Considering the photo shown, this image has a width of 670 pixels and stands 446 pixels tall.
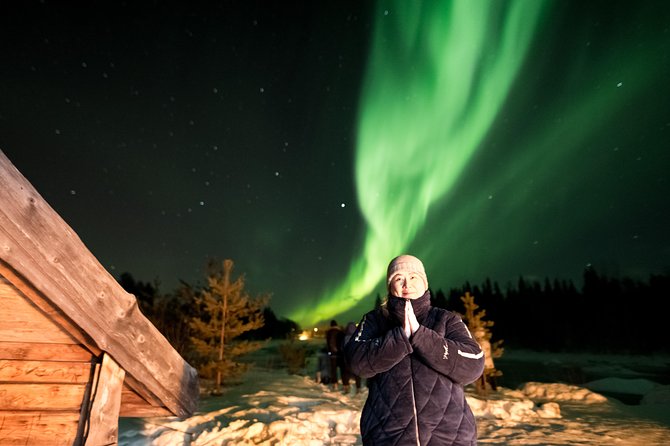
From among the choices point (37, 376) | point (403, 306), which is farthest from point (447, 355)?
point (37, 376)

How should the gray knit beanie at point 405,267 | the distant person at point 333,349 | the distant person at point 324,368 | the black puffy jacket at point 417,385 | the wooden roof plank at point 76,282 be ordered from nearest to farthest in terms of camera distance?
1. the wooden roof plank at point 76,282
2. the black puffy jacket at point 417,385
3. the gray knit beanie at point 405,267
4. the distant person at point 333,349
5. the distant person at point 324,368

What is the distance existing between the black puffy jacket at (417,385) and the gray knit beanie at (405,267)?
11.9 inches

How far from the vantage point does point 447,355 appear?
187 cm

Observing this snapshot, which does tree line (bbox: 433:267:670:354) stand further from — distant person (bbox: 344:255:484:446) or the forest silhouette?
distant person (bbox: 344:255:484:446)

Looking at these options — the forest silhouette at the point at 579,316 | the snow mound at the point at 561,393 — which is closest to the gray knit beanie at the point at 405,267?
the snow mound at the point at 561,393

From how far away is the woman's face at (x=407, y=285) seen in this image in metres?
2.05

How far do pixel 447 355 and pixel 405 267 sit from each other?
560 millimetres

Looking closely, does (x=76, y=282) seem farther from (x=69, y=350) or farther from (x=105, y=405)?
(x=105, y=405)

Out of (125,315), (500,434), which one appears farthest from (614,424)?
(125,315)

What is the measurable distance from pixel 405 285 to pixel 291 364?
13466 millimetres

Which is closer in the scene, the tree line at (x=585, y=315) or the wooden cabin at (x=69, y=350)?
the wooden cabin at (x=69, y=350)

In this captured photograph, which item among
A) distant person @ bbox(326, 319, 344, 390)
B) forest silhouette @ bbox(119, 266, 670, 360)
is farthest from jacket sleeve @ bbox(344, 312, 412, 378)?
forest silhouette @ bbox(119, 266, 670, 360)

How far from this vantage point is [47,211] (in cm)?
181

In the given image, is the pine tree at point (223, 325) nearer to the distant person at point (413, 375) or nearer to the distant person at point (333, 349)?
the distant person at point (333, 349)
